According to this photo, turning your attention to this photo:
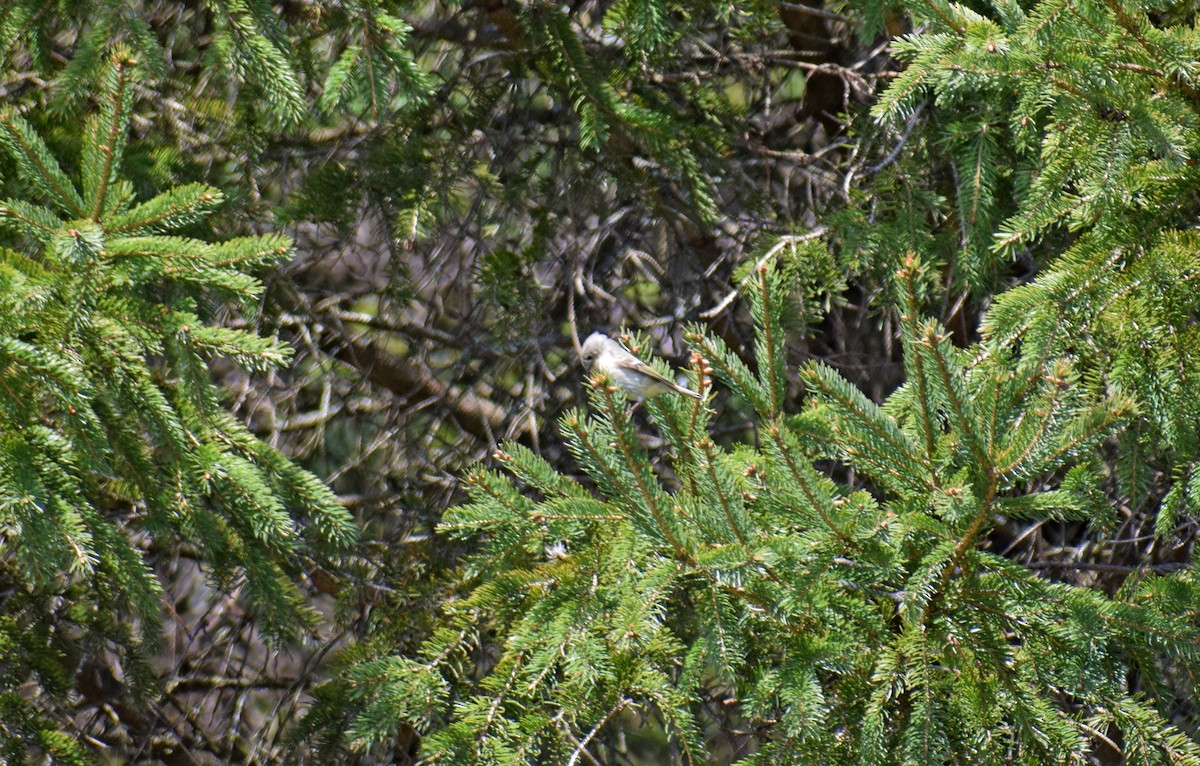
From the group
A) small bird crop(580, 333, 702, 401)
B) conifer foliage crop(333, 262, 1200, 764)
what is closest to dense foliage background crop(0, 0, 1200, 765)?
conifer foliage crop(333, 262, 1200, 764)

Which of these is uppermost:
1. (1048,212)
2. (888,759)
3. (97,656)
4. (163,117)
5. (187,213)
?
(163,117)

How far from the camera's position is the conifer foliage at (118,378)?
204 centimetres

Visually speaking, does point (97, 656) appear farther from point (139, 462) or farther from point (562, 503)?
point (562, 503)

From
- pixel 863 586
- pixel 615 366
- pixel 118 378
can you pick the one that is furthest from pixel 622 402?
pixel 615 366

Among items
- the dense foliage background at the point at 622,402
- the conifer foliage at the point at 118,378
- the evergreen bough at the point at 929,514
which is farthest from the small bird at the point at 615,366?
the conifer foliage at the point at 118,378

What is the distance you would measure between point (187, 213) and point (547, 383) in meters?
1.99

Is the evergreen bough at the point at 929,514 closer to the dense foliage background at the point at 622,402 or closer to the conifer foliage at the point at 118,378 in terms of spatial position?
the dense foliage background at the point at 622,402

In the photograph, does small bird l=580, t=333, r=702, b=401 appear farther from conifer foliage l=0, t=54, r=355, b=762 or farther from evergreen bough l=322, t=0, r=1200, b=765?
conifer foliage l=0, t=54, r=355, b=762

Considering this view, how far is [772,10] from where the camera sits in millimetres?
3529

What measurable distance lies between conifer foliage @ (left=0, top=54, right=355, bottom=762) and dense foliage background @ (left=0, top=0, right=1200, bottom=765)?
0.01 metres

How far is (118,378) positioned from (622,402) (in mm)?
1059

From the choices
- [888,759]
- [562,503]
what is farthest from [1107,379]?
[562,503]

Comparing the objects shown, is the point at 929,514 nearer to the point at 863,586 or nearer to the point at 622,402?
the point at 863,586

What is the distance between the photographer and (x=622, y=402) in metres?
1.99
